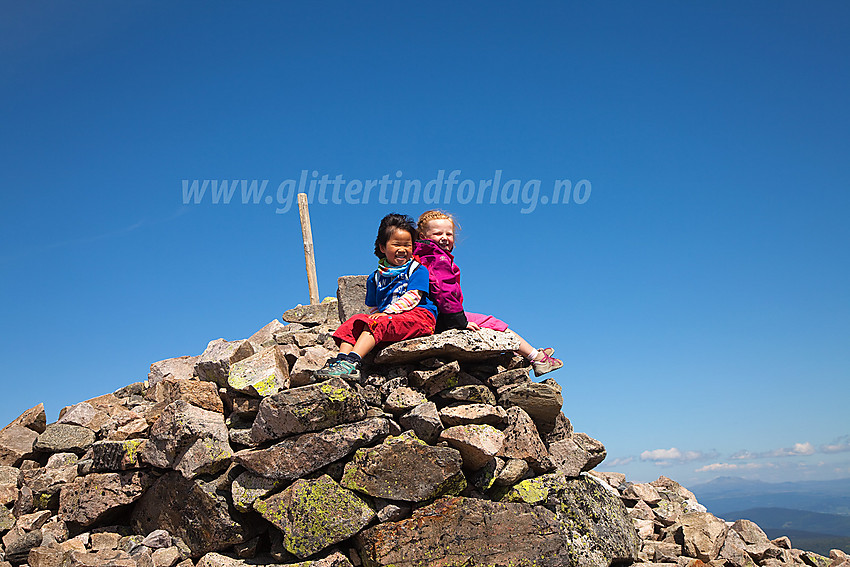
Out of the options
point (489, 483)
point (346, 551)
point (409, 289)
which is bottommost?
point (346, 551)

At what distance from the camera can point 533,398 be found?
8.76 m

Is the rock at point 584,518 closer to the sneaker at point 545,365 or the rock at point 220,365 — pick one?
the sneaker at point 545,365

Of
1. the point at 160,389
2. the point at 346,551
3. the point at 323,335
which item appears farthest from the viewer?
the point at 323,335

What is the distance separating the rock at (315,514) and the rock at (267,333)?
509cm

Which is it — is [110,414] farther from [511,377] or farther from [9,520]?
[511,377]

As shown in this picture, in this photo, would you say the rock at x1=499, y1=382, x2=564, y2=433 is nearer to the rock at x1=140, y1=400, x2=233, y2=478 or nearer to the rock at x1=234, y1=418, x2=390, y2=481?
the rock at x1=234, y1=418, x2=390, y2=481

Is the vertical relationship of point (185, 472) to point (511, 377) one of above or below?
below

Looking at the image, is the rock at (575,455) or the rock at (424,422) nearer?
the rock at (424,422)

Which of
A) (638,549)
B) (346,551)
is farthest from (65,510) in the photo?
(638,549)

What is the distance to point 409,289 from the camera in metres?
8.84

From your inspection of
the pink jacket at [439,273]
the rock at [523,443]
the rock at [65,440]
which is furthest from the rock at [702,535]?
the rock at [65,440]

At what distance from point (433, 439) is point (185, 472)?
321 cm

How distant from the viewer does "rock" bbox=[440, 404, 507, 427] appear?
26.8 feet

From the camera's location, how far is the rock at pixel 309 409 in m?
7.85
